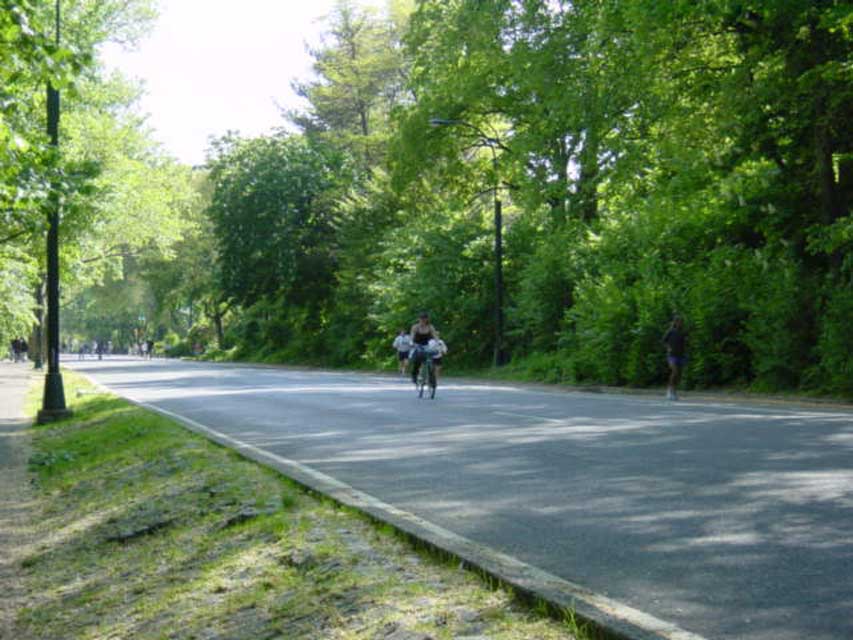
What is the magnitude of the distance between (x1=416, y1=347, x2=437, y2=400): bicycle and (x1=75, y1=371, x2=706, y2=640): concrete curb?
11.8 meters

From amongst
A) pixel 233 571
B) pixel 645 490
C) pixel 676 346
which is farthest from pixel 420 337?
pixel 233 571

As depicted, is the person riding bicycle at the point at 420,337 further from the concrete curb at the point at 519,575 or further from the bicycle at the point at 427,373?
the concrete curb at the point at 519,575

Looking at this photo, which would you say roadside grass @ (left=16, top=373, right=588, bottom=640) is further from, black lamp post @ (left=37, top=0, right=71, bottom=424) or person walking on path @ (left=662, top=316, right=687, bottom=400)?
person walking on path @ (left=662, top=316, right=687, bottom=400)

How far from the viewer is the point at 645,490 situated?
7801mm

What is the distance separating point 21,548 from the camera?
8.59 metres

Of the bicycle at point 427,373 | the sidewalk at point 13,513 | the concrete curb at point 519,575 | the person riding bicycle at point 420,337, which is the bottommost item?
the sidewalk at point 13,513

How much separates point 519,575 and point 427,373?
16101 mm

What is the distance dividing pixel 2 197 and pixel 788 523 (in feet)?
33.4

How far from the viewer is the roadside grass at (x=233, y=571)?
4.76 metres

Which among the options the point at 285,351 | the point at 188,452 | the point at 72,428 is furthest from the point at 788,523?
the point at 285,351

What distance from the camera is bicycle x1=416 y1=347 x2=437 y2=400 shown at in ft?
68.0

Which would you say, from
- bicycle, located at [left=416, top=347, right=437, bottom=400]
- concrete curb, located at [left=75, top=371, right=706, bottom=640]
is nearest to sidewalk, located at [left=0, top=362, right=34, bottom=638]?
concrete curb, located at [left=75, top=371, right=706, bottom=640]

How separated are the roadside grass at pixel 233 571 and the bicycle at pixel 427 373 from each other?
→ 32.3ft

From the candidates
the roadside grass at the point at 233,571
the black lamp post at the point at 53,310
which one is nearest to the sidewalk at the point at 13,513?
the roadside grass at the point at 233,571
